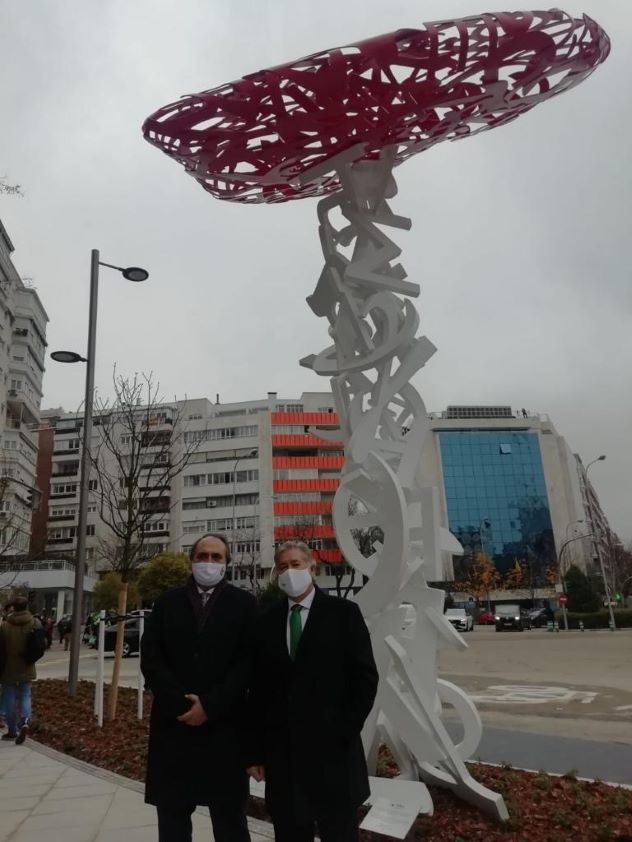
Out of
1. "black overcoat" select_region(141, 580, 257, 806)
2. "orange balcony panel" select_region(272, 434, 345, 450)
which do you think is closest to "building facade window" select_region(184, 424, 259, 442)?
"orange balcony panel" select_region(272, 434, 345, 450)

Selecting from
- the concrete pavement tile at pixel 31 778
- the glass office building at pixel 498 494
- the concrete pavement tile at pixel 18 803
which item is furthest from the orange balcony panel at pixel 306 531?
the concrete pavement tile at pixel 18 803

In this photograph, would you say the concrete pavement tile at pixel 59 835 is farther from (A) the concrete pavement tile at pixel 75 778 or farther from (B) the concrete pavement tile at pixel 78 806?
(A) the concrete pavement tile at pixel 75 778

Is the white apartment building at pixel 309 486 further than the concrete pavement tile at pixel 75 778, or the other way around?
the white apartment building at pixel 309 486

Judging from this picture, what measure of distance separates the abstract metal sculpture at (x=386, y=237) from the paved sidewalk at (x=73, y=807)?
5.23 feet

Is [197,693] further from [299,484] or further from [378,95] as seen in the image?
[299,484]

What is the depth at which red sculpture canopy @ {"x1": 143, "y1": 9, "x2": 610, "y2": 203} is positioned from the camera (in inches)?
211

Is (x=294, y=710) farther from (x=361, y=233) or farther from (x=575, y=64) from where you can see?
(x=575, y=64)

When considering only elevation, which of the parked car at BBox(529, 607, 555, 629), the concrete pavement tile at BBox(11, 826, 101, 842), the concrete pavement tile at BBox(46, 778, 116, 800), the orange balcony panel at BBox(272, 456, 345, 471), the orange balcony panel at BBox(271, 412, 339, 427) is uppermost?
the orange balcony panel at BBox(271, 412, 339, 427)

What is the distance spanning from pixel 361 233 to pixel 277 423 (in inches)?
2229

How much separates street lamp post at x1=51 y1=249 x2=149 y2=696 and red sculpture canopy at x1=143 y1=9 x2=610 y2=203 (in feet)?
19.1

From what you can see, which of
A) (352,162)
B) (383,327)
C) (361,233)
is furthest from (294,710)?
(352,162)

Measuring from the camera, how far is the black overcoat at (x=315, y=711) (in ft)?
10.1

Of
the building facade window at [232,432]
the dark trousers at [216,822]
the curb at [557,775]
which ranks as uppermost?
the building facade window at [232,432]

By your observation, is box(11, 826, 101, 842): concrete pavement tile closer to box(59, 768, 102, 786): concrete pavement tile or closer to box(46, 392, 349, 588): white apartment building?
box(59, 768, 102, 786): concrete pavement tile
